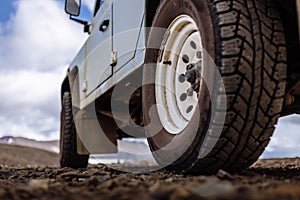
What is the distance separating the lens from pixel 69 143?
483cm

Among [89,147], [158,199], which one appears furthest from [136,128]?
[158,199]

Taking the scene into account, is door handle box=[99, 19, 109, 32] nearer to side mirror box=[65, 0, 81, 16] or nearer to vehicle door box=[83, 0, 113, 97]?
vehicle door box=[83, 0, 113, 97]

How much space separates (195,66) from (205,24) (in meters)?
0.25

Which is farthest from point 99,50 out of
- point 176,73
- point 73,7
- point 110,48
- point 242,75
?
point 242,75

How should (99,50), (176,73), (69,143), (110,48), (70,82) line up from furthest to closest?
(70,82), (69,143), (99,50), (110,48), (176,73)

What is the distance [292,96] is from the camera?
2549mm

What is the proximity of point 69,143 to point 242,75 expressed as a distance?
316 cm

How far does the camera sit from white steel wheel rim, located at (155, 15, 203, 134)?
2.40 metres

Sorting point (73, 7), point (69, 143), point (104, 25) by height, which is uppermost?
point (73, 7)

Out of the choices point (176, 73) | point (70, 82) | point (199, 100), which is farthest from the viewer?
point (70, 82)

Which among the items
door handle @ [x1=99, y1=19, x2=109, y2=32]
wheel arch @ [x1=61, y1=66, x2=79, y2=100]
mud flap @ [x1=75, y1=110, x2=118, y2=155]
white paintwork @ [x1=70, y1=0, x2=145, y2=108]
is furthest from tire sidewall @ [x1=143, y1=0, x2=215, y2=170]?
wheel arch @ [x1=61, y1=66, x2=79, y2=100]

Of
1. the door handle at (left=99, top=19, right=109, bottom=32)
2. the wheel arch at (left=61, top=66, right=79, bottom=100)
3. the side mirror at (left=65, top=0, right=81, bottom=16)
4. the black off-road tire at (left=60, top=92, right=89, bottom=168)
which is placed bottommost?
the black off-road tire at (left=60, top=92, right=89, bottom=168)

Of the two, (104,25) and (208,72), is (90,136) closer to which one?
(104,25)

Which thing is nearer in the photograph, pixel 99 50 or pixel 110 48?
pixel 110 48
